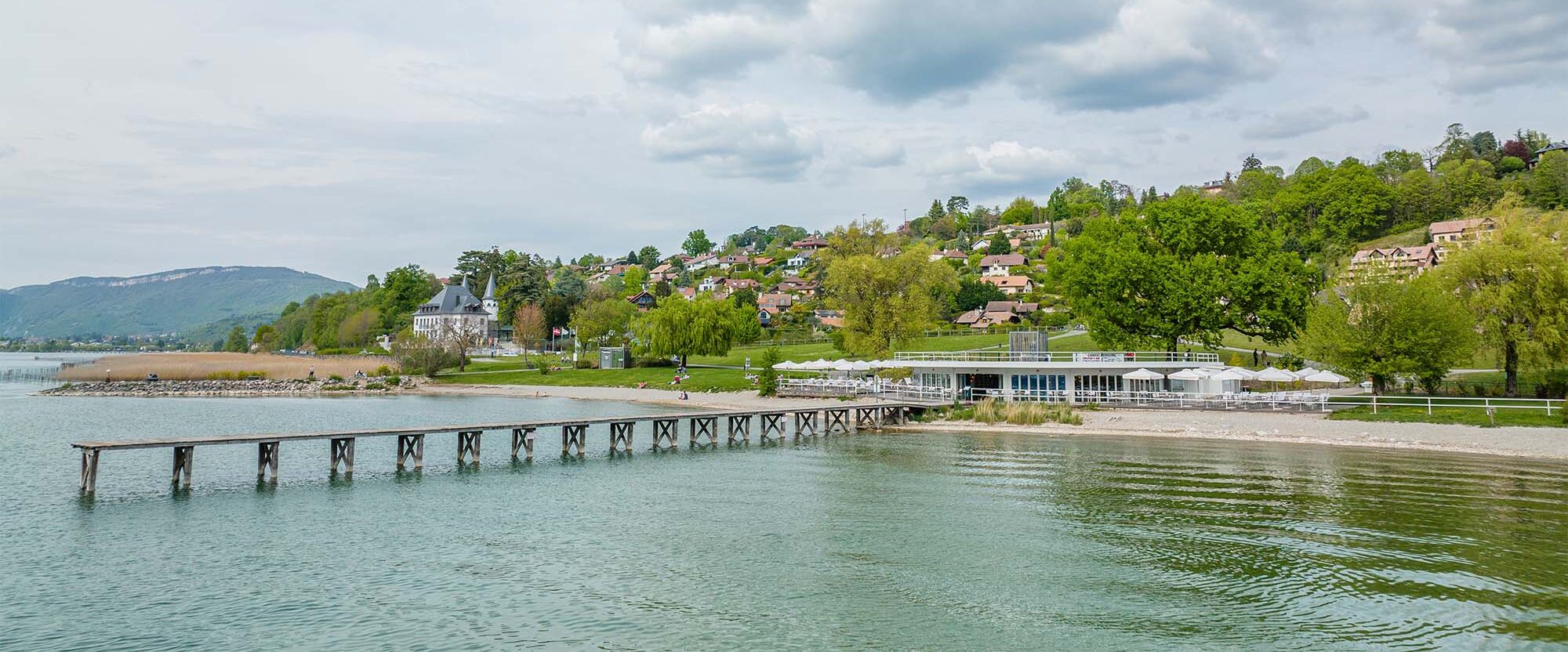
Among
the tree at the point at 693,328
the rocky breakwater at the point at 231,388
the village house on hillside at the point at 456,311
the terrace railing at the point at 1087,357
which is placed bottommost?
the rocky breakwater at the point at 231,388

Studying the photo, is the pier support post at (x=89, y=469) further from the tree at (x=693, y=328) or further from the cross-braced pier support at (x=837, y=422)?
the tree at (x=693, y=328)

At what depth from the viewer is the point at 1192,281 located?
5184 centimetres

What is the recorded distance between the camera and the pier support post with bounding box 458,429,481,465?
108ft

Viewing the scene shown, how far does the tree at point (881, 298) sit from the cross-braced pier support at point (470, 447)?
112 ft

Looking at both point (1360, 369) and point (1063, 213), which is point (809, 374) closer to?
point (1360, 369)

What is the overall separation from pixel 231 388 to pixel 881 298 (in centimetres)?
5959

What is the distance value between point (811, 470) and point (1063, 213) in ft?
581

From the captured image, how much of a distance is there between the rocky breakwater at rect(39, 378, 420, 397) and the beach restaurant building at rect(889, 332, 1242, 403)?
178 ft

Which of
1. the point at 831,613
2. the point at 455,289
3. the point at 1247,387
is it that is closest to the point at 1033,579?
the point at 831,613

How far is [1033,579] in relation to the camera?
54.4 feet

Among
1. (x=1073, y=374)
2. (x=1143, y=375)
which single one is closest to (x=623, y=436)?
(x=1073, y=374)

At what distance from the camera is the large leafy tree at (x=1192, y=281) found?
167 feet

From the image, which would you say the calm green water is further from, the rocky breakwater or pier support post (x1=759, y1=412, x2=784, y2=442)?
the rocky breakwater

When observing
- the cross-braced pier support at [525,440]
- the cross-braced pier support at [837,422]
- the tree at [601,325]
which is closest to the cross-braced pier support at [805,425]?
the cross-braced pier support at [837,422]
